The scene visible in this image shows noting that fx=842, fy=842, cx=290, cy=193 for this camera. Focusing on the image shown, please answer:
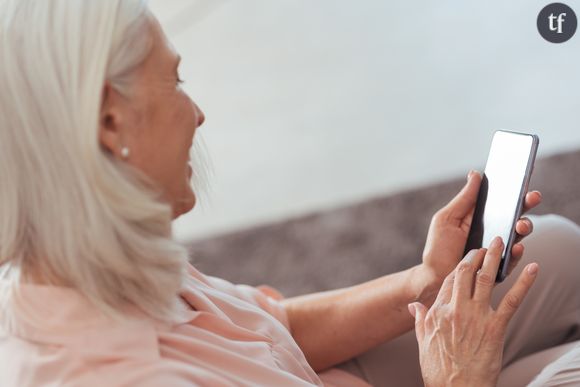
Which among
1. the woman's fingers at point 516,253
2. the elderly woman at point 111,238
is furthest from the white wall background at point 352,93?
the elderly woman at point 111,238

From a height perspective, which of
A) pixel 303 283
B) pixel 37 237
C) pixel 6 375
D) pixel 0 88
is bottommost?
pixel 303 283

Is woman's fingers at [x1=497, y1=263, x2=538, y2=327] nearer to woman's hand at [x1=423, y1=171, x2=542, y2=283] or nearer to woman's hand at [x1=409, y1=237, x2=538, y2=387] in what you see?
woman's hand at [x1=409, y1=237, x2=538, y2=387]

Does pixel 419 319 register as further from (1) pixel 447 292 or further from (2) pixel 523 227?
(2) pixel 523 227

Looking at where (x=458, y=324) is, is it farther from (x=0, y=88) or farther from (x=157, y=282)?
(x=0, y=88)

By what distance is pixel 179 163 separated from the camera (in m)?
0.93

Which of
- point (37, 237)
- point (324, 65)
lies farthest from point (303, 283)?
point (37, 237)

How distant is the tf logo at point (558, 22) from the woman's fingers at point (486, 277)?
21.4 inches

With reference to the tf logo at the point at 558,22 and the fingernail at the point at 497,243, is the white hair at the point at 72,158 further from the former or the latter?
the tf logo at the point at 558,22

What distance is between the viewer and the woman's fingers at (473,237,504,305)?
3.28 ft

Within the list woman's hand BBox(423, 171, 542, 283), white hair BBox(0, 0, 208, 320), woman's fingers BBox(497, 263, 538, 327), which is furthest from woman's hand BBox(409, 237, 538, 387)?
white hair BBox(0, 0, 208, 320)

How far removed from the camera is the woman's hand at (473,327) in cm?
100

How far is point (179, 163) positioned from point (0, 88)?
7.9 inches

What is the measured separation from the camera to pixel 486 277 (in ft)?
3.27

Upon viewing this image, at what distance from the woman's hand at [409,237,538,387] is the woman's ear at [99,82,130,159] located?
43 cm
